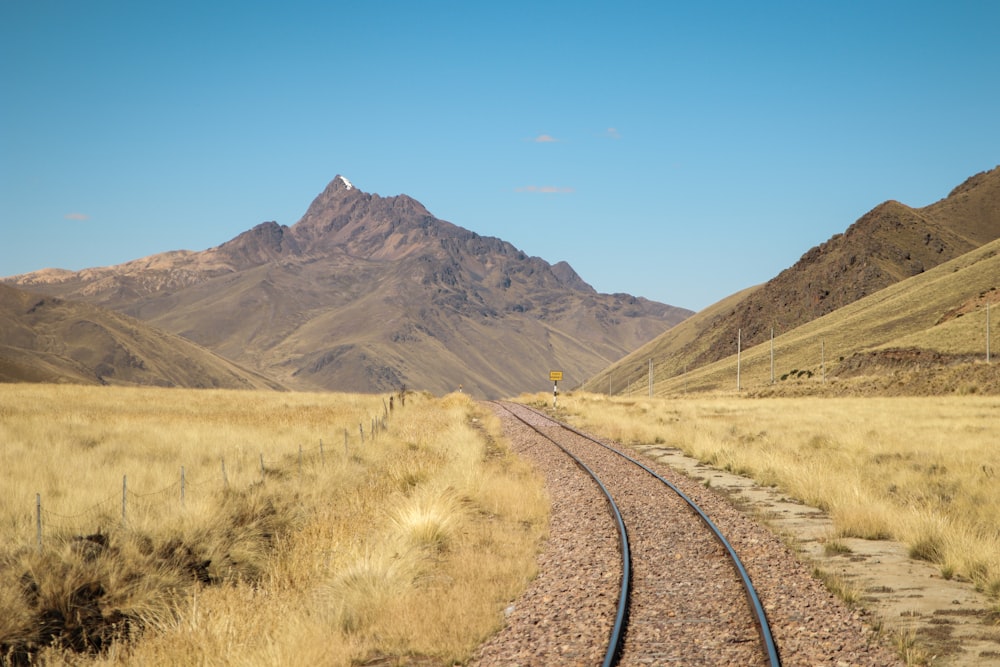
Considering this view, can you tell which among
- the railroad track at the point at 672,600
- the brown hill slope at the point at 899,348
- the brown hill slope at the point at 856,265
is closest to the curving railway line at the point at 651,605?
the railroad track at the point at 672,600

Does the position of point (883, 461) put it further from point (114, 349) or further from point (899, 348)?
point (114, 349)

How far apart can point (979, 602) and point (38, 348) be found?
200 metres

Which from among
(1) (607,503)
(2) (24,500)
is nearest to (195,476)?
(2) (24,500)

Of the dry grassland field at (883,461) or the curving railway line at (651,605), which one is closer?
the curving railway line at (651,605)

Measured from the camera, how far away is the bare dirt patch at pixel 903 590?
7.64 meters

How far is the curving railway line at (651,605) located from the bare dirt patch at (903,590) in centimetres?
59

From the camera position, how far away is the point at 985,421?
30062 mm

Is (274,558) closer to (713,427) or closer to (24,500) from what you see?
(24,500)

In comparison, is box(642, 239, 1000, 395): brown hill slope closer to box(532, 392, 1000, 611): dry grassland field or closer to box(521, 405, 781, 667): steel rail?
box(532, 392, 1000, 611): dry grassland field

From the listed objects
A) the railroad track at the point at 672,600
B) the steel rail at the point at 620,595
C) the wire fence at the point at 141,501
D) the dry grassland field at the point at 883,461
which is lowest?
the dry grassland field at the point at 883,461

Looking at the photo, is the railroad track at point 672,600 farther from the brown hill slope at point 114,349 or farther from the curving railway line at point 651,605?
the brown hill slope at point 114,349

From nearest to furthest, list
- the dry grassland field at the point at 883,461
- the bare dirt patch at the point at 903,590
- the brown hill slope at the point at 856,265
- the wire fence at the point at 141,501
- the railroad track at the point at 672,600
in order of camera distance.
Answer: the railroad track at the point at 672,600
the bare dirt patch at the point at 903,590
the wire fence at the point at 141,501
the dry grassland field at the point at 883,461
the brown hill slope at the point at 856,265

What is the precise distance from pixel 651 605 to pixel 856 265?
143133 millimetres

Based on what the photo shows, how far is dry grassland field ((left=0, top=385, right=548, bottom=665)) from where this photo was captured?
773cm
